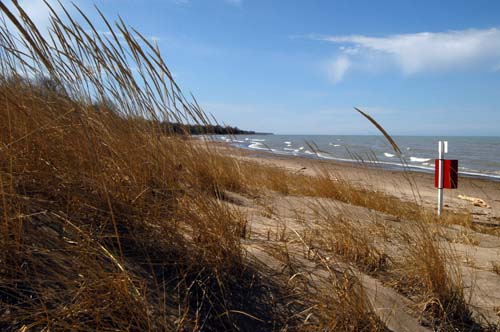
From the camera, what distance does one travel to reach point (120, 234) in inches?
57.2

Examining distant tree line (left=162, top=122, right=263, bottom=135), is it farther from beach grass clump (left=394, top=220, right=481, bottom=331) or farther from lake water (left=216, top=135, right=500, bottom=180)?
beach grass clump (left=394, top=220, right=481, bottom=331)

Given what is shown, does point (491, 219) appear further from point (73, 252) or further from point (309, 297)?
point (73, 252)

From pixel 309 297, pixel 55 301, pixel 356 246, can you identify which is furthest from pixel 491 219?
pixel 55 301

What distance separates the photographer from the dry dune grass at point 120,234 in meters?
1.09

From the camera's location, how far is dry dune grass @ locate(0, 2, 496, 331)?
109cm

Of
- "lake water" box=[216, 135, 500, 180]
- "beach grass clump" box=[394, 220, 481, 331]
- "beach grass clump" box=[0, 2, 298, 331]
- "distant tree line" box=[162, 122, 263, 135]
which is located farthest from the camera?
Result: "lake water" box=[216, 135, 500, 180]

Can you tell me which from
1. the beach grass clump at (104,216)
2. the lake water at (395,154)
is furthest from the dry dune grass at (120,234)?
the lake water at (395,154)

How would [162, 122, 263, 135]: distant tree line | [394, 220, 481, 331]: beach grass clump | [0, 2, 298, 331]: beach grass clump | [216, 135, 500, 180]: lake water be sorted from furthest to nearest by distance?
[216, 135, 500, 180]: lake water, [162, 122, 263, 135]: distant tree line, [394, 220, 481, 331]: beach grass clump, [0, 2, 298, 331]: beach grass clump

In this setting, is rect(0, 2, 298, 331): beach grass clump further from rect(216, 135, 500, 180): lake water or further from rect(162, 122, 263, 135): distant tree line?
→ rect(216, 135, 500, 180): lake water

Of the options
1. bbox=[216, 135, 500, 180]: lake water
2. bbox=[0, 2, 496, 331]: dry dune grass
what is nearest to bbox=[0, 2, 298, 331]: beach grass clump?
bbox=[0, 2, 496, 331]: dry dune grass

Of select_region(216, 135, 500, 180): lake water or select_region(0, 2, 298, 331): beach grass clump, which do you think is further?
select_region(216, 135, 500, 180): lake water

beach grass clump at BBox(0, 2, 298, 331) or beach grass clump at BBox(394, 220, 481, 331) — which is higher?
beach grass clump at BBox(0, 2, 298, 331)

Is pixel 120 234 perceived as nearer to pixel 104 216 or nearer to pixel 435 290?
pixel 104 216

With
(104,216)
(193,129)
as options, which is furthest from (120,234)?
(193,129)
